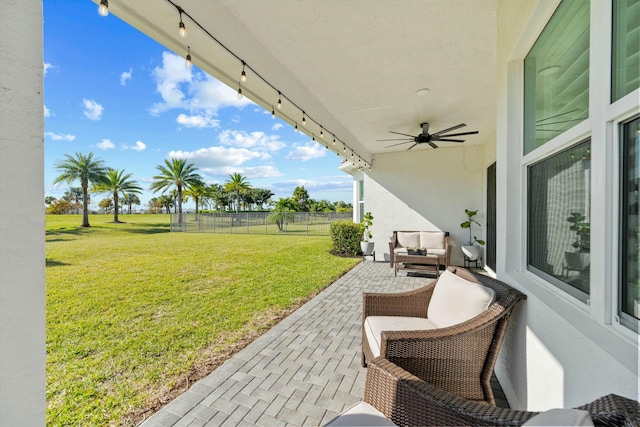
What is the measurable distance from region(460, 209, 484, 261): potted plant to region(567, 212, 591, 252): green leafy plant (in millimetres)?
5075

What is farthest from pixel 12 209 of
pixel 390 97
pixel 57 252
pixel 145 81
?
pixel 57 252

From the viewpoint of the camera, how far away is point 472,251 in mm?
5777

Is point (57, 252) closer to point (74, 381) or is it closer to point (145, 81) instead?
point (145, 81)

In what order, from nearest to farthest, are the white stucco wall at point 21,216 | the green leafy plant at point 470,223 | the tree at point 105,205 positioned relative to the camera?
the white stucco wall at point 21,216
the green leafy plant at point 470,223
the tree at point 105,205

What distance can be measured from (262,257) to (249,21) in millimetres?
6221

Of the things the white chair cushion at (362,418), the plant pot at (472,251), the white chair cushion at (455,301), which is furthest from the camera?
the plant pot at (472,251)

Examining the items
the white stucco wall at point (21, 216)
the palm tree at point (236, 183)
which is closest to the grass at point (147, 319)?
the white stucco wall at point (21, 216)

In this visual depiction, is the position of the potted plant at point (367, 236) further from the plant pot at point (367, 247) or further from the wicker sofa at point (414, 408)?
the wicker sofa at point (414, 408)

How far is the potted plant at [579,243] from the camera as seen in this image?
1143 mm

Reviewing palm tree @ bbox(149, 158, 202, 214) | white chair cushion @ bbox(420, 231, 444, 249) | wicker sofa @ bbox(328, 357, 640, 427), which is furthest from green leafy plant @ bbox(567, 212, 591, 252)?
palm tree @ bbox(149, 158, 202, 214)

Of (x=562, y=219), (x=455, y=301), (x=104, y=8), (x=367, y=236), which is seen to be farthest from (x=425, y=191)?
(x=104, y=8)

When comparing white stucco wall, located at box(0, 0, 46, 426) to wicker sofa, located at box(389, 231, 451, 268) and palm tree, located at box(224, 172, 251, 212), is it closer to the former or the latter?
wicker sofa, located at box(389, 231, 451, 268)

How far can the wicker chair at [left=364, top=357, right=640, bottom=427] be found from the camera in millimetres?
672

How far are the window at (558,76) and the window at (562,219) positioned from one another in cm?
17
